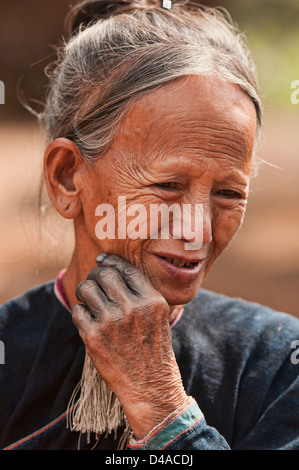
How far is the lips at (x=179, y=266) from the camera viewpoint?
2316 mm

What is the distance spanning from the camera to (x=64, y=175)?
2.56 m

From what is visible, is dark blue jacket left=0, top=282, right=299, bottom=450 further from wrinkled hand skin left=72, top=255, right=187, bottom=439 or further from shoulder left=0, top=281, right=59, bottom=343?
wrinkled hand skin left=72, top=255, right=187, bottom=439

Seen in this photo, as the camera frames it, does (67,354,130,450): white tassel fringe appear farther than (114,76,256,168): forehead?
Yes

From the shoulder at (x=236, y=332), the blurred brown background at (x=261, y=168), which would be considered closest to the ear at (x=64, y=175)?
the shoulder at (x=236, y=332)

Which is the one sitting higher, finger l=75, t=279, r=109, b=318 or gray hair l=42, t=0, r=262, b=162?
gray hair l=42, t=0, r=262, b=162

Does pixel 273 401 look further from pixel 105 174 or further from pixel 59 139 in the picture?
pixel 59 139

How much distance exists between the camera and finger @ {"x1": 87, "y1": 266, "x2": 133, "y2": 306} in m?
2.20

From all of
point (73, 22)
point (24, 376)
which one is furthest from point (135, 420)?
point (73, 22)

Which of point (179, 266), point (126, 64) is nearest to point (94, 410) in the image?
point (179, 266)

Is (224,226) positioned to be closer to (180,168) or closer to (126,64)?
(180,168)

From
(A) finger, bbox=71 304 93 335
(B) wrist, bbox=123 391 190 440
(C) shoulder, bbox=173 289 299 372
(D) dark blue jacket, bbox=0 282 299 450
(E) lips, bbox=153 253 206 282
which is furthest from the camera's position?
(C) shoulder, bbox=173 289 299 372

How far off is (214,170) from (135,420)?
3.16 ft

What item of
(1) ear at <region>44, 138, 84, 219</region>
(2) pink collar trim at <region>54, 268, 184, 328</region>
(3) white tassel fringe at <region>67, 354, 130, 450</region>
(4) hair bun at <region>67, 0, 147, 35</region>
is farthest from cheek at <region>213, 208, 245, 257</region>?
(4) hair bun at <region>67, 0, 147, 35</region>

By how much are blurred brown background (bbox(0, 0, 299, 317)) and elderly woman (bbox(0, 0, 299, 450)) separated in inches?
133
